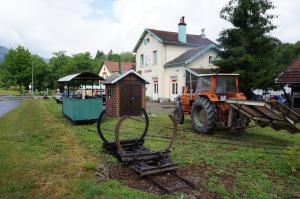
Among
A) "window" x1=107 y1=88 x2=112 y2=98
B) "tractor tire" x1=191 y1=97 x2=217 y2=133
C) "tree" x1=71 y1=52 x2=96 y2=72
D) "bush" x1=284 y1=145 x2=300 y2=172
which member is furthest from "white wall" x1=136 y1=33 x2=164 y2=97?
"tree" x1=71 y1=52 x2=96 y2=72

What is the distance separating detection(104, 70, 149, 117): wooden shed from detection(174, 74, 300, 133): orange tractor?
4.61 meters

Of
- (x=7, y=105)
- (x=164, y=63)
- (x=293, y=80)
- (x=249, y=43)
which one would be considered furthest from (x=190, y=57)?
(x=7, y=105)

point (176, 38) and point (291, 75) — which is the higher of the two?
point (176, 38)

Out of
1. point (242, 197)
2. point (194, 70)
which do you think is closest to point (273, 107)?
point (242, 197)

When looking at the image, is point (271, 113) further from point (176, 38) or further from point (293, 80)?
point (176, 38)

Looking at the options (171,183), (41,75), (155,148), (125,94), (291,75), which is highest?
(41,75)

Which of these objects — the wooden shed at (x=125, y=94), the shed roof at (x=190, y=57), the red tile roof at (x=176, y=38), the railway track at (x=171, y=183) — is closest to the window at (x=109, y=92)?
the wooden shed at (x=125, y=94)

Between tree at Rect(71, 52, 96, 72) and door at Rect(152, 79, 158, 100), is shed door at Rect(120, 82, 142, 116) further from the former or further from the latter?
tree at Rect(71, 52, 96, 72)

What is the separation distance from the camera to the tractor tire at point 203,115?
1036 cm

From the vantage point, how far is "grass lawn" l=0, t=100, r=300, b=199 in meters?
5.16

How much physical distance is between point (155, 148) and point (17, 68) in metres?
63.2

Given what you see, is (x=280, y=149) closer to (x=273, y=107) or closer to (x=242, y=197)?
(x=273, y=107)

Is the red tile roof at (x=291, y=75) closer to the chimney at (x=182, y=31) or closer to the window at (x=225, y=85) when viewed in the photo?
the window at (x=225, y=85)

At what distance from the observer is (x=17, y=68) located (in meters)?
63.5
